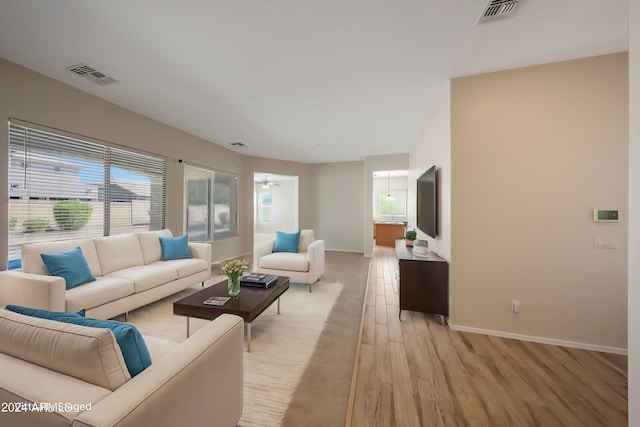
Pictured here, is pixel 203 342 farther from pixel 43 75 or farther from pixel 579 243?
pixel 43 75

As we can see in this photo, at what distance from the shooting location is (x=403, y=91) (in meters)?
2.91

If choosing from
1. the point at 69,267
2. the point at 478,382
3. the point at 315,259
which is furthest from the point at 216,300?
the point at 478,382

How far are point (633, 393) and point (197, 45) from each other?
359cm

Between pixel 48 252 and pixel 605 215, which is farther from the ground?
pixel 605 215

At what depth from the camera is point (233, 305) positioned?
2.16m

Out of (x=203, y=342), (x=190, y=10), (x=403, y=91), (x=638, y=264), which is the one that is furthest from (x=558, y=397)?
(x=190, y=10)

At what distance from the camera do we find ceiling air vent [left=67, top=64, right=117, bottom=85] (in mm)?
2487

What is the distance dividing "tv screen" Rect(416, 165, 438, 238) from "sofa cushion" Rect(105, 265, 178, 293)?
11.8 feet

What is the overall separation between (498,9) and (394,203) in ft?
26.1

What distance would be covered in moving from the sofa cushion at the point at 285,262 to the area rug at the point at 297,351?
384 millimetres

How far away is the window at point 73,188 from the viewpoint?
8.43ft

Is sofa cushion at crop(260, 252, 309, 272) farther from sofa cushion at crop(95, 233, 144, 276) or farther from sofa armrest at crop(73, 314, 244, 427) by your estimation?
sofa armrest at crop(73, 314, 244, 427)

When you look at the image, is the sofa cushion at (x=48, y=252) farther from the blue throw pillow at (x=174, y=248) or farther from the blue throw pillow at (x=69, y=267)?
the blue throw pillow at (x=174, y=248)

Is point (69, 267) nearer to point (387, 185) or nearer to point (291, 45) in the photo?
point (291, 45)
